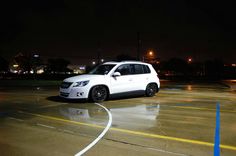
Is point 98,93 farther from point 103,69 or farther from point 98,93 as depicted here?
point 103,69

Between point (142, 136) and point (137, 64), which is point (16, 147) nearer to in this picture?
point (142, 136)

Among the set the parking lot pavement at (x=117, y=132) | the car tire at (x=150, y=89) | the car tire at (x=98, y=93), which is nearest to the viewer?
the parking lot pavement at (x=117, y=132)

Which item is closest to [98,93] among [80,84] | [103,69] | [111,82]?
[111,82]

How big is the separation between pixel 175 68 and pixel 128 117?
13064 centimetres

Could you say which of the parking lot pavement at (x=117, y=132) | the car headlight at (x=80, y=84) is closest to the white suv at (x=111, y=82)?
the car headlight at (x=80, y=84)

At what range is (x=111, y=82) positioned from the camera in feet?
36.7

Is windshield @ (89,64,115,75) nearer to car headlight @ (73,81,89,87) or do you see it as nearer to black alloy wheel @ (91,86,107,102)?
black alloy wheel @ (91,86,107,102)

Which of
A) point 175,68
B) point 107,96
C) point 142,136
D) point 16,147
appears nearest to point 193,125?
point 142,136

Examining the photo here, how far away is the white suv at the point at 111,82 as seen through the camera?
10.5 metres

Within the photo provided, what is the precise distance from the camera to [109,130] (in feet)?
20.1

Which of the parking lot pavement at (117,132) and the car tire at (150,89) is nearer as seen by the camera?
the parking lot pavement at (117,132)

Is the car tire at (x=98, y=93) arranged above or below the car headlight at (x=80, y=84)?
below

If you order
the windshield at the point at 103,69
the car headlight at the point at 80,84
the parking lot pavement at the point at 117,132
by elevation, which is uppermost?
the windshield at the point at 103,69

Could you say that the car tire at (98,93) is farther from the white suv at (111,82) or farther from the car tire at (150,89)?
the car tire at (150,89)
